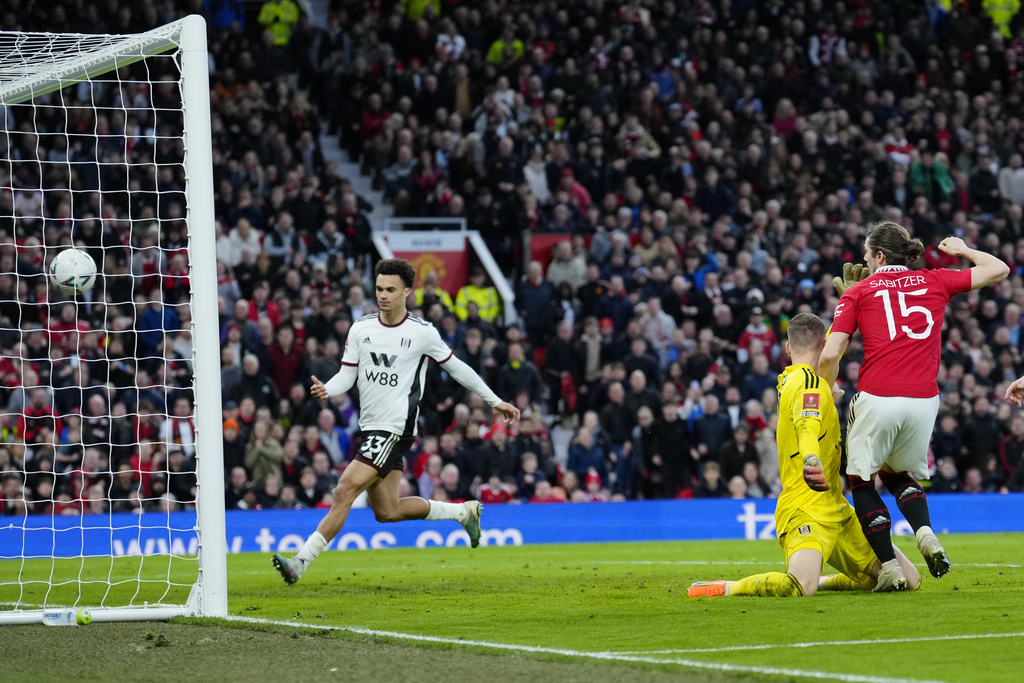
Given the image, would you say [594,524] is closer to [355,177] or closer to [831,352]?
[355,177]

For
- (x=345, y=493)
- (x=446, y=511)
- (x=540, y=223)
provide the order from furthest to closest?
(x=540, y=223) < (x=446, y=511) < (x=345, y=493)

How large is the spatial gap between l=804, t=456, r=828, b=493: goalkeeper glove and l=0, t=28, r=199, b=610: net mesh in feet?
17.5

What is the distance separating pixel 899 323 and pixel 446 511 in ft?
11.7

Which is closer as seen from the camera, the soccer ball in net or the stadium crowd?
the soccer ball in net

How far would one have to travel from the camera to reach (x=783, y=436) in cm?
825

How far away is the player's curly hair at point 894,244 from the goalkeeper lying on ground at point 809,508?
0.59m

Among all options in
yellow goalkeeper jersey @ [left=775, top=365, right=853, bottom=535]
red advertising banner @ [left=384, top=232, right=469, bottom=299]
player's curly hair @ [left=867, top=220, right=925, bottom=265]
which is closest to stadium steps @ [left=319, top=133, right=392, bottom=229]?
red advertising banner @ [left=384, top=232, right=469, bottom=299]

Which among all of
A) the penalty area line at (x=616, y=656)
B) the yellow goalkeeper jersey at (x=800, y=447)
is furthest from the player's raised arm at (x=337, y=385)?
the yellow goalkeeper jersey at (x=800, y=447)

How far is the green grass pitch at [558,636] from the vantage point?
5676 mm

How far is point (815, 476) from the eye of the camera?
7.55 meters

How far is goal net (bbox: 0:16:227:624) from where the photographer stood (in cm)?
819

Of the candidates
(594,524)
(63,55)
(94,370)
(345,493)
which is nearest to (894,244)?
(345,493)

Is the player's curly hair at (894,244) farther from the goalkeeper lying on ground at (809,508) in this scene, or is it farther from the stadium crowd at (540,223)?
the stadium crowd at (540,223)

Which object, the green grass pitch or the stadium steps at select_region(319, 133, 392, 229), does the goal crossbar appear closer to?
the green grass pitch
